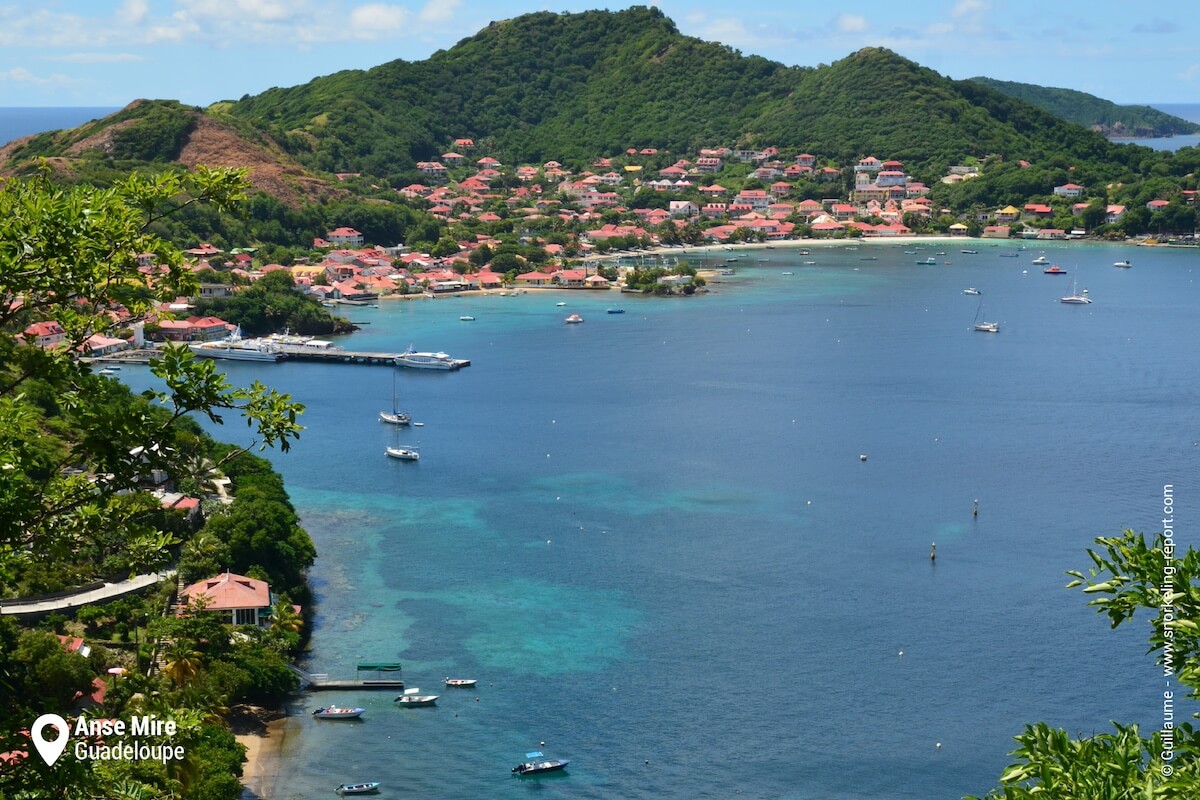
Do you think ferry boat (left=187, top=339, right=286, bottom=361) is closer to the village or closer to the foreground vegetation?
the village

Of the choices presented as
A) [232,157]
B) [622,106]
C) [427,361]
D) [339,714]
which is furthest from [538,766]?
[622,106]

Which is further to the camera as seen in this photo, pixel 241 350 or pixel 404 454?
pixel 241 350

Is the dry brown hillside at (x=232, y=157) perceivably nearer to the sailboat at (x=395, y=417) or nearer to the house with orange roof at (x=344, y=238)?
the house with orange roof at (x=344, y=238)

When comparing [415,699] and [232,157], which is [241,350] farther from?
[232,157]

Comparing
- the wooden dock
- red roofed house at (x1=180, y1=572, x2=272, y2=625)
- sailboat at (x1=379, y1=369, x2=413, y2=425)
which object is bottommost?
the wooden dock

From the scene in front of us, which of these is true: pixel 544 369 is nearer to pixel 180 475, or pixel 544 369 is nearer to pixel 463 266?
pixel 463 266

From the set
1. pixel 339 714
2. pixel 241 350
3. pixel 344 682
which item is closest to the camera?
pixel 339 714

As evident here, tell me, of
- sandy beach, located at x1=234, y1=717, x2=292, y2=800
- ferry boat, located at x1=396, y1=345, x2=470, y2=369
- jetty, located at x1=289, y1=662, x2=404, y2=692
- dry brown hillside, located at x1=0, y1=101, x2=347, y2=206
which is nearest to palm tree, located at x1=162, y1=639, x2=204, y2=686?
sandy beach, located at x1=234, y1=717, x2=292, y2=800
